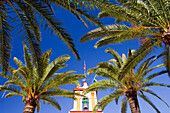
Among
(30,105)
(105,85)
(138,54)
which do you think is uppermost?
(138,54)

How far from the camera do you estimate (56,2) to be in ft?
13.1

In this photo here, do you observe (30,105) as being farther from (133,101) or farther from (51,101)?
(133,101)

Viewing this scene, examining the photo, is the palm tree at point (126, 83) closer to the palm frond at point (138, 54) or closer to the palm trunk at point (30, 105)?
the palm frond at point (138, 54)

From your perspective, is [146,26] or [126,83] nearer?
[146,26]

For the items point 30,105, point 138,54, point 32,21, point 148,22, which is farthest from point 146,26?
point 30,105

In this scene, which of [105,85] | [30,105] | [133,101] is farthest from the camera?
[105,85]

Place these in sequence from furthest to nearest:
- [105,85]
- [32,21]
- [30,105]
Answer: [105,85] → [30,105] → [32,21]

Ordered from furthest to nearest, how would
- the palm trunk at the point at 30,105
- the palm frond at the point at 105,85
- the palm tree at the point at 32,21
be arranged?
the palm frond at the point at 105,85, the palm trunk at the point at 30,105, the palm tree at the point at 32,21

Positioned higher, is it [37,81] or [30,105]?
[37,81]

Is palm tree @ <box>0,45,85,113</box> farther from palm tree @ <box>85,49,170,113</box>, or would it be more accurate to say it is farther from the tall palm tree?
the tall palm tree

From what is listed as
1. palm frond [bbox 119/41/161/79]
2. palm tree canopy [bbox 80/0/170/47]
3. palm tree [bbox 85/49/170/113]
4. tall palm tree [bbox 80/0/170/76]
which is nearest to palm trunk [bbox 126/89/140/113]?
palm tree [bbox 85/49/170/113]

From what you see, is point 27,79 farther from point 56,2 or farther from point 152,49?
point 152,49

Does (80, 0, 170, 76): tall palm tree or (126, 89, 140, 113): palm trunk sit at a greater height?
(80, 0, 170, 76): tall palm tree

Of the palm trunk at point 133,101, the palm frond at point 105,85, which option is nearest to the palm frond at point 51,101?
the palm frond at point 105,85
